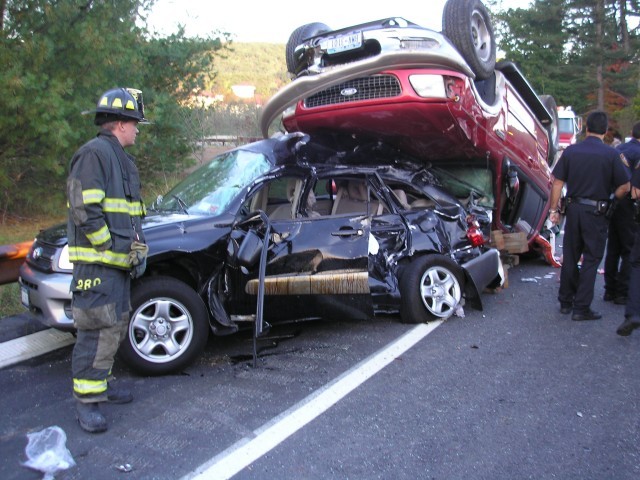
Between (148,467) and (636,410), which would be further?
(636,410)

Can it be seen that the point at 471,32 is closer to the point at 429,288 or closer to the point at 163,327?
the point at 429,288

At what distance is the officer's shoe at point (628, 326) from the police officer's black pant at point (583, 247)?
516 millimetres

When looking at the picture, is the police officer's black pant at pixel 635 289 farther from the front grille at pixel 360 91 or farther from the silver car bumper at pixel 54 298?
the silver car bumper at pixel 54 298

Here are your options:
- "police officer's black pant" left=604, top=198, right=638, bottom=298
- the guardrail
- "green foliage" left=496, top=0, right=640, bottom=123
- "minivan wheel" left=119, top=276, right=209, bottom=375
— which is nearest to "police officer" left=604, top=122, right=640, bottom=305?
"police officer's black pant" left=604, top=198, right=638, bottom=298

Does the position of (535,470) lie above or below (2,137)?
below

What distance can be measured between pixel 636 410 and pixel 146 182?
11633 mm

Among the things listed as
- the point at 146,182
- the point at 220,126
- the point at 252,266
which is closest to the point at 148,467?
the point at 252,266

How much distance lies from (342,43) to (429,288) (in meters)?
2.56

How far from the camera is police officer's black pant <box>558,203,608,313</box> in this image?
5535 millimetres

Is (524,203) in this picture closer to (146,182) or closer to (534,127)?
(534,127)

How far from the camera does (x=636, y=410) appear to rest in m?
3.73

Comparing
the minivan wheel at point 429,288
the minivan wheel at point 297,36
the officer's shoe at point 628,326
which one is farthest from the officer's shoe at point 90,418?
the minivan wheel at point 297,36

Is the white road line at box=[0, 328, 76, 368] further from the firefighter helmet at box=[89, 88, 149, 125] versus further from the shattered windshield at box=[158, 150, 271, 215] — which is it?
the firefighter helmet at box=[89, 88, 149, 125]

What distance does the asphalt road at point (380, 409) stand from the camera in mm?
3131
